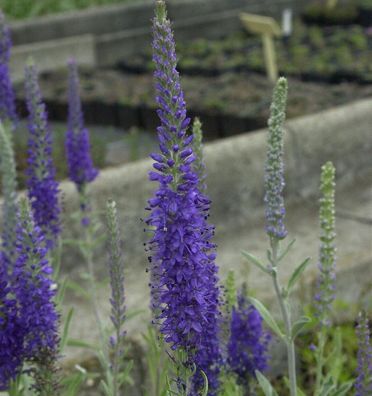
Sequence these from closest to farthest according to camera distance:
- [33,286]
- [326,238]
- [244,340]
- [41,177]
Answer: [33,286] → [326,238] → [244,340] → [41,177]

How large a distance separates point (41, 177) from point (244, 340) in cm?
112

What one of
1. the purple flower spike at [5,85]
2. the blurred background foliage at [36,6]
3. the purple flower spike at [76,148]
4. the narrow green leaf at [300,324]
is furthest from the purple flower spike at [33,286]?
the blurred background foliage at [36,6]

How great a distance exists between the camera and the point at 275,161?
2689mm

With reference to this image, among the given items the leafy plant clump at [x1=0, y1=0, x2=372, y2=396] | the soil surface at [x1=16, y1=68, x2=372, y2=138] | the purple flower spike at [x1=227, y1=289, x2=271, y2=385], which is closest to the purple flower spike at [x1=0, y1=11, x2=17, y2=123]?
the leafy plant clump at [x1=0, y1=0, x2=372, y2=396]

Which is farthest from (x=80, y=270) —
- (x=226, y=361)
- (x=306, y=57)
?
(x=306, y=57)

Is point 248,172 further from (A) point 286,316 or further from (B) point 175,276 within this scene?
(B) point 175,276

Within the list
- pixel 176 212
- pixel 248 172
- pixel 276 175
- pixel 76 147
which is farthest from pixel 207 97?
pixel 176 212

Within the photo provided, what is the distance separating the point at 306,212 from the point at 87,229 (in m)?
2.17

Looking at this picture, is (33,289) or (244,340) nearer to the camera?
(33,289)

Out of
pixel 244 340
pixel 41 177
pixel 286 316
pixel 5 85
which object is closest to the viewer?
pixel 286 316

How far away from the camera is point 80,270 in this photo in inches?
207

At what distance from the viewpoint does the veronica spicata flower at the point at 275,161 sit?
104 inches

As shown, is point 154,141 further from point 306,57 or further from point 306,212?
point 306,57

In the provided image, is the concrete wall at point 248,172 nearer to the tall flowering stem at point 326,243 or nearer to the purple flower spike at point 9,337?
the tall flowering stem at point 326,243
